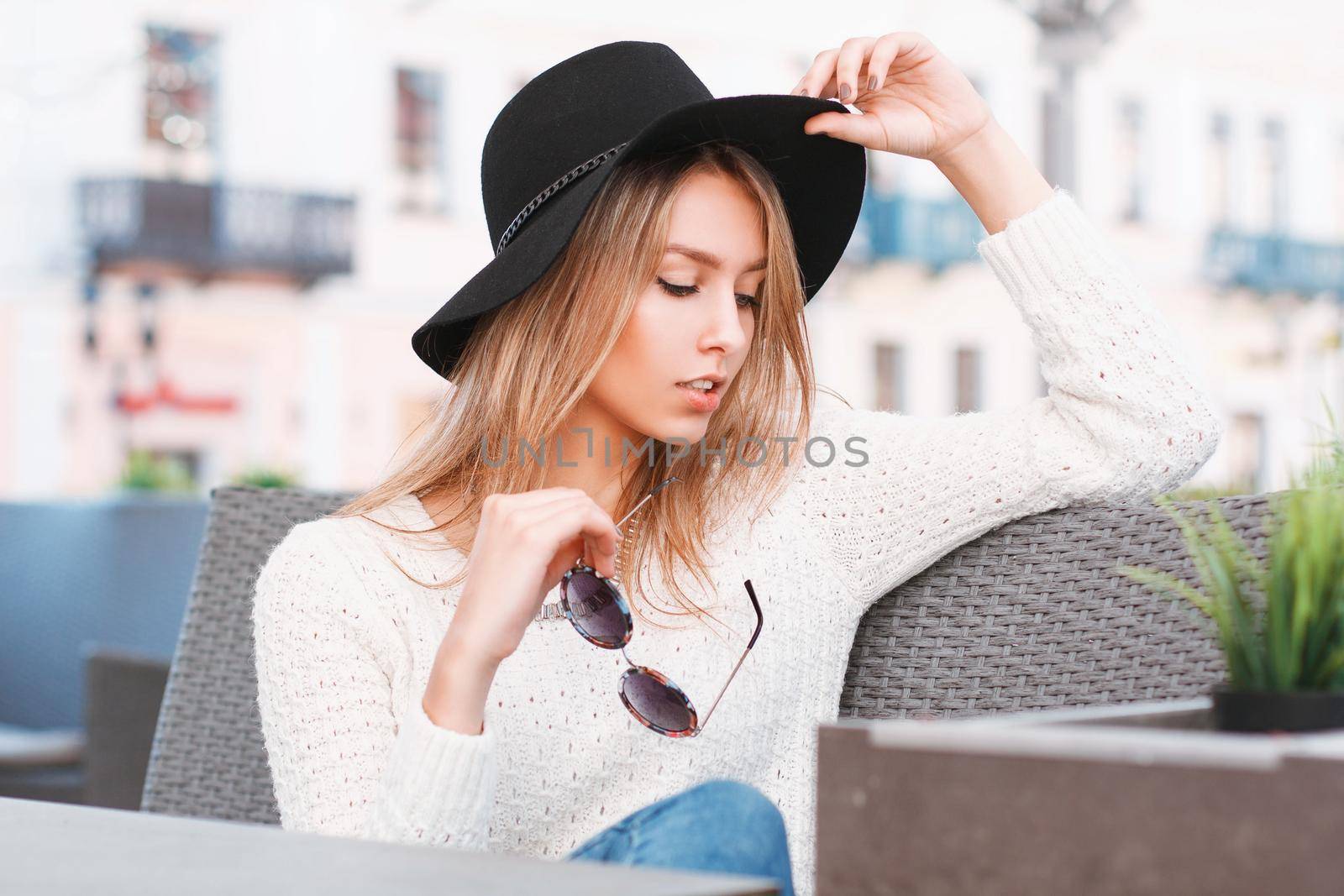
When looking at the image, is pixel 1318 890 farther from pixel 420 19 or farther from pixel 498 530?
pixel 420 19

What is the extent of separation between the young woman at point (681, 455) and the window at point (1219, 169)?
1829 cm

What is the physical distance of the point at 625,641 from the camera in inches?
53.7

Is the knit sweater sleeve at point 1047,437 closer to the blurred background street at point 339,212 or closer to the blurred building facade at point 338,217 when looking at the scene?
the blurred background street at point 339,212

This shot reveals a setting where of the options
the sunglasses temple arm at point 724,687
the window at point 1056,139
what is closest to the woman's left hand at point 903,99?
the sunglasses temple arm at point 724,687

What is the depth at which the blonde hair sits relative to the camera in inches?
63.6

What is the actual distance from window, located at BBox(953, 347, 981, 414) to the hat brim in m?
16.3

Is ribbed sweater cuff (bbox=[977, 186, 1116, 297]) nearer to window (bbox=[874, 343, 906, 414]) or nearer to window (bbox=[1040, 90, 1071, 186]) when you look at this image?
window (bbox=[1040, 90, 1071, 186])

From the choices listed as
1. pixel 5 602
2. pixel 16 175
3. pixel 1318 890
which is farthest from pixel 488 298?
pixel 16 175

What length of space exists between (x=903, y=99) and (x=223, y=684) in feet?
3.34

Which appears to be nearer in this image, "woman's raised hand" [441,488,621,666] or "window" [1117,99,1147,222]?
"woman's raised hand" [441,488,621,666]

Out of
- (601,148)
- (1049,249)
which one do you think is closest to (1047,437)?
(1049,249)

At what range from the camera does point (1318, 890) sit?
2.03 feet

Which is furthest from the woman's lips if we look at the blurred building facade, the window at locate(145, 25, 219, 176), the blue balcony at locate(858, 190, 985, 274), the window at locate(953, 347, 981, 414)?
the window at locate(953, 347, 981, 414)

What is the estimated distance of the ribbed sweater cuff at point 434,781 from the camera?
125 centimetres
